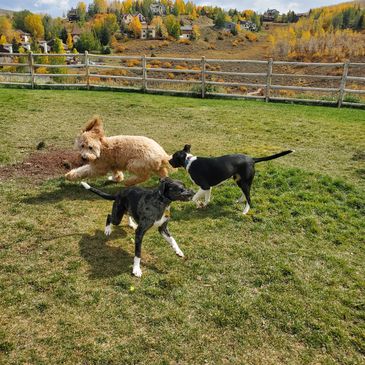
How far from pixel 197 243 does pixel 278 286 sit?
122 centimetres

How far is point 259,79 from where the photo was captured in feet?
137

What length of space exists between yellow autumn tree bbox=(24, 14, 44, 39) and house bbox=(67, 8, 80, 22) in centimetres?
3345

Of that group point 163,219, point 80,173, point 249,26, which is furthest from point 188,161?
point 249,26

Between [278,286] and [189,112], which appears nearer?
[278,286]

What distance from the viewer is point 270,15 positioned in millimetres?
127500

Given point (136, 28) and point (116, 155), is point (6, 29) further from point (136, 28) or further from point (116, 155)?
point (116, 155)

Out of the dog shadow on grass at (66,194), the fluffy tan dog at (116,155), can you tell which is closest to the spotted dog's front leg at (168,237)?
the fluffy tan dog at (116,155)

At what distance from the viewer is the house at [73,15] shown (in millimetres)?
127975

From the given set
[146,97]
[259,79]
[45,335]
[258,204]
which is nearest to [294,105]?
[146,97]

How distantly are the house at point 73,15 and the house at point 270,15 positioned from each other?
230 feet

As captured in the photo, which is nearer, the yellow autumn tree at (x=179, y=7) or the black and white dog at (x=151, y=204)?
the black and white dog at (x=151, y=204)

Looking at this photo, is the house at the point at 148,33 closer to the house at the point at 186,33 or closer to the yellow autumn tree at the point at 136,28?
the yellow autumn tree at the point at 136,28

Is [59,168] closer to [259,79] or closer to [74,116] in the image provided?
[74,116]

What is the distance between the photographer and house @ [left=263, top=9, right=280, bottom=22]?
411 feet
